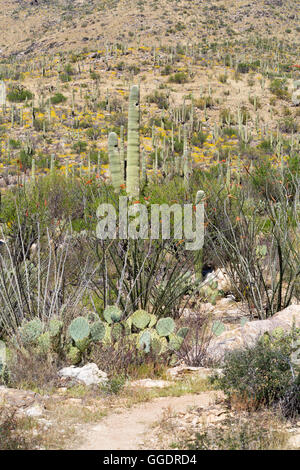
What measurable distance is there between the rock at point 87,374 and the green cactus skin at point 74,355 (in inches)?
8.4

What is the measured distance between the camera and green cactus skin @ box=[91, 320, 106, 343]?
597cm

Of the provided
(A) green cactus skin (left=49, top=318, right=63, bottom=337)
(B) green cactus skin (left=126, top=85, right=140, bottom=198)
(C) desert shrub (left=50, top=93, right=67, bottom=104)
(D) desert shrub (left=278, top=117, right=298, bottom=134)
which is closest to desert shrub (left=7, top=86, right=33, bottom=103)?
(C) desert shrub (left=50, top=93, right=67, bottom=104)

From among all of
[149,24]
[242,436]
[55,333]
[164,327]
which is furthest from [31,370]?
[149,24]

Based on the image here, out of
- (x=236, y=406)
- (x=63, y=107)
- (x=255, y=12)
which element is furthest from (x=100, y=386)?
(x=255, y=12)

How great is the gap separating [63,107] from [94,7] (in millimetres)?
36684

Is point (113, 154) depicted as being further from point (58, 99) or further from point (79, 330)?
point (58, 99)

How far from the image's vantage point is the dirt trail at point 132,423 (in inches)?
158

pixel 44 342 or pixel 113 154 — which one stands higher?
pixel 113 154

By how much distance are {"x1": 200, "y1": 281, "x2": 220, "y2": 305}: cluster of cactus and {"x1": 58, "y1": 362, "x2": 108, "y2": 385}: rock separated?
3.93 metres

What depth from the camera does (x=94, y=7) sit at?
62.9m

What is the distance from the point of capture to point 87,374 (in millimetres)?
5449

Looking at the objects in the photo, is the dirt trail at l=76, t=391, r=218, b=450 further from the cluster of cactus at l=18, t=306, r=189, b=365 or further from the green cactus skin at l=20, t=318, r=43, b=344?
the green cactus skin at l=20, t=318, r=43, b=344

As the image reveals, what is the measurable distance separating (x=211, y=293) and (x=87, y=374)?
419 centimetres
